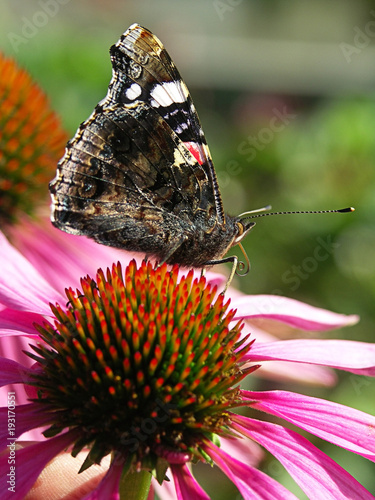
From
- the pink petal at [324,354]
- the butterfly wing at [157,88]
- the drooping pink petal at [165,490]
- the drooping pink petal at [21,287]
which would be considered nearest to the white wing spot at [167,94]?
the butterfly wing at [157,88]

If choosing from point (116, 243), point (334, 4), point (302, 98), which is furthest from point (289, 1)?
point (116, 243)

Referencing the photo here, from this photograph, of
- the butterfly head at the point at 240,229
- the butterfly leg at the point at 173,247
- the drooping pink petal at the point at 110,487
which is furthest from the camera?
the butterfly head at the point at 240,229

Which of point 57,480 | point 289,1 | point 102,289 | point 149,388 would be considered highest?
point 289,1

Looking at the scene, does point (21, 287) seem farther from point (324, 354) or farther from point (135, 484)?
point (324, 354)

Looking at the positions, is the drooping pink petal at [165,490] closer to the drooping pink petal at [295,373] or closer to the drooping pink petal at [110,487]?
the drooping pink petal at [295,373]

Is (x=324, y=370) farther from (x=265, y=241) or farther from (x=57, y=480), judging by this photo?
(x=265, y=241)

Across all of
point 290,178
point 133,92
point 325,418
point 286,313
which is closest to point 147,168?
point 133,92
